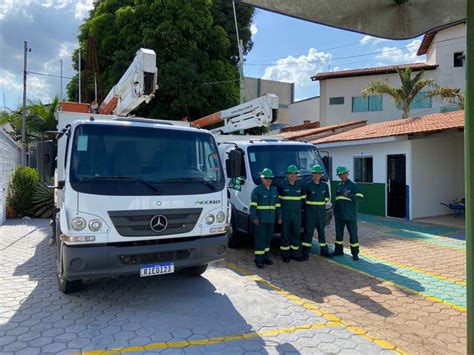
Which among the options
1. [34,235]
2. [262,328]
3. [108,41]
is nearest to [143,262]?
[262,328]

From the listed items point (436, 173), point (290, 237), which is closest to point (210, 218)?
point (290, 237)

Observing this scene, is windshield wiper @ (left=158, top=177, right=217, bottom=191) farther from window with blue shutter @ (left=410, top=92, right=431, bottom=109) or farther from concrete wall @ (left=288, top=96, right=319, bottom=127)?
concrete wall @ (left=288, top=96, right=319, bottom=127)

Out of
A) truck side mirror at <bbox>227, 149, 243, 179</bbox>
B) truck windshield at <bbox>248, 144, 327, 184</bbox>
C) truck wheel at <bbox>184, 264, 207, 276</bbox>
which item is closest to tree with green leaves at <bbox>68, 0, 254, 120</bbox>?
truck windshield at <bbox>248, 144, 327, 184</bbox>

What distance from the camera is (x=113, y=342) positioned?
4098 mm

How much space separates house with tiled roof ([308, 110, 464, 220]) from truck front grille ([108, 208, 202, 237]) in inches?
337

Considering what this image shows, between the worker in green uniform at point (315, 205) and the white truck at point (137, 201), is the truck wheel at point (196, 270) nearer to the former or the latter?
the white truck at point (137, 201)

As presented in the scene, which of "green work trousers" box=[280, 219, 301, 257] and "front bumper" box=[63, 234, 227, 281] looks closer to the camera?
"front bumper" box=[63, 234, 227, 281]

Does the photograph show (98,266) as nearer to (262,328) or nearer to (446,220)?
(262,328)

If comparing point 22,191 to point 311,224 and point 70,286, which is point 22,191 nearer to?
point 70,286

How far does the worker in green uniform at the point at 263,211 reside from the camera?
7000 mm

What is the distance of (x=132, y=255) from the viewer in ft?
15.7

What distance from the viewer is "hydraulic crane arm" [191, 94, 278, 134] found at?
933 centimetres

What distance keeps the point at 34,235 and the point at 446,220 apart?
12023mm

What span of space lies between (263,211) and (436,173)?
29.5 ft
